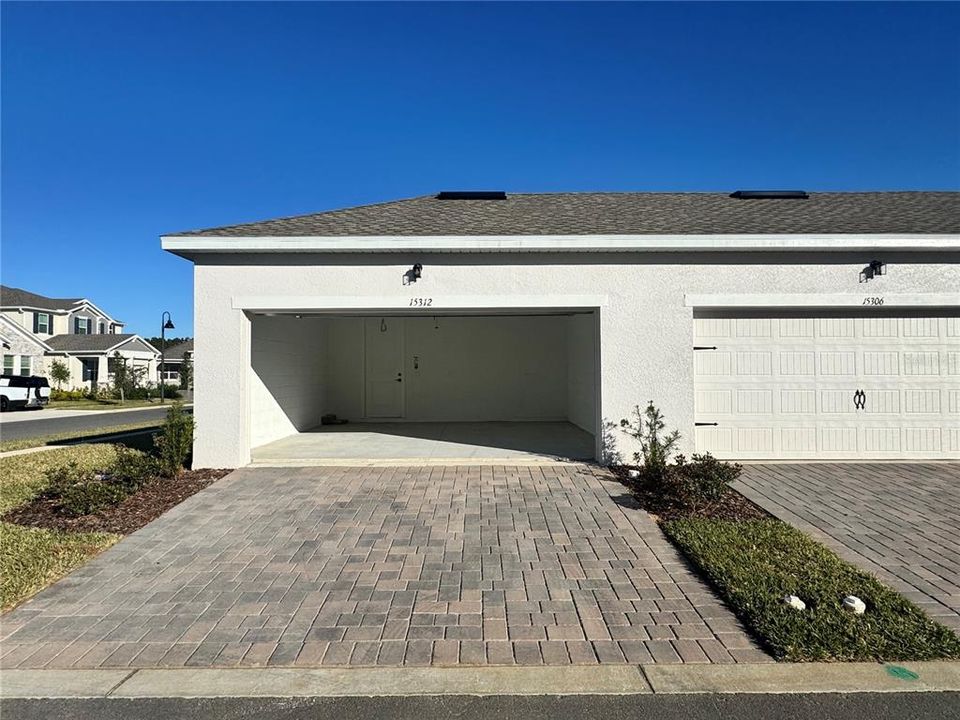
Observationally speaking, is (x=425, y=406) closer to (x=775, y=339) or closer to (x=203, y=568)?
(x=775, y=339)

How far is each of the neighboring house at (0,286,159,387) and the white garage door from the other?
39.5 m

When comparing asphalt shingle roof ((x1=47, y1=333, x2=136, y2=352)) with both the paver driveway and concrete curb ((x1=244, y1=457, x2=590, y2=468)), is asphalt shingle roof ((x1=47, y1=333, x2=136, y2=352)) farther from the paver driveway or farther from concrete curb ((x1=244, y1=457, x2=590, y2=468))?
the paver driveway

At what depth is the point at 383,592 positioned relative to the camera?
4211 mm

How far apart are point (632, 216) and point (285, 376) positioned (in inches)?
299

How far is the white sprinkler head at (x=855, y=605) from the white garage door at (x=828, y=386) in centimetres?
467

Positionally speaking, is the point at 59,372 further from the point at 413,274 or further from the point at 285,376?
the point at 413,274

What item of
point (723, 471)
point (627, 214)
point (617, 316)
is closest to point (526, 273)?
point (617, 316)

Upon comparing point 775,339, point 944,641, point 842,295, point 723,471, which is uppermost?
point 842,295

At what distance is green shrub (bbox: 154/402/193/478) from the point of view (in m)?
7.56

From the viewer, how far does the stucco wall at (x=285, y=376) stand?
994 cm

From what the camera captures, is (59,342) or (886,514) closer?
(886,514)

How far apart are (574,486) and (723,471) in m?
1.85

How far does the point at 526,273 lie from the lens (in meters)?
8.25

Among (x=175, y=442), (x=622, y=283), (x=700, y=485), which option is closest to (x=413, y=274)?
→ (x=622, y=283)
